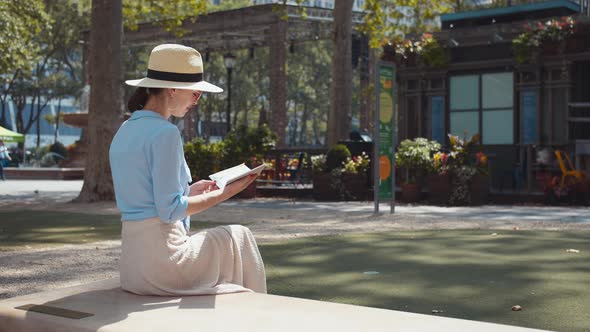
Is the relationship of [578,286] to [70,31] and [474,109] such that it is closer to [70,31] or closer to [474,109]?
[474,109]

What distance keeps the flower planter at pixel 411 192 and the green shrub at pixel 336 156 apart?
5.25 feet

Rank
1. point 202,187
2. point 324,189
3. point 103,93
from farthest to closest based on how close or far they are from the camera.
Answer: point 324,189, point 103,93, point 202,187

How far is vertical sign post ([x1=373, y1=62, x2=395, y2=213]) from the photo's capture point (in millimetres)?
15422

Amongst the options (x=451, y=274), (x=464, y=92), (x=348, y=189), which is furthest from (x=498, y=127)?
(x=451, y=274)

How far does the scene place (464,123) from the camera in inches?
927

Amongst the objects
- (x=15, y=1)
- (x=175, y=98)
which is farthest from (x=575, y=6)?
(x=175, y=98)

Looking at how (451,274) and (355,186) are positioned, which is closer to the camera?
(451,274)

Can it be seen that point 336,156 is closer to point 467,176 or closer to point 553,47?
point 467,176

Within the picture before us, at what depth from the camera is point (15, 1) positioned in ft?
88.6

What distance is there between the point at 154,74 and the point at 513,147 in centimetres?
1875

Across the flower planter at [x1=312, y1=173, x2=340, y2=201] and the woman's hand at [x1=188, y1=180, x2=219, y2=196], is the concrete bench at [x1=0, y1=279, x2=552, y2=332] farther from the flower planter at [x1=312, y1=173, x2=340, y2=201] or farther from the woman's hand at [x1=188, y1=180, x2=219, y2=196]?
the flower planter at [x1=312, y1=173, x2=340, y2=201]

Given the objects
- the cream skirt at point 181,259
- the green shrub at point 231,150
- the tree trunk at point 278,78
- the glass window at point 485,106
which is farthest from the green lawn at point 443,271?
the tree trunk at point 278,78

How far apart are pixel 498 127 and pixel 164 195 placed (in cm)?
1976

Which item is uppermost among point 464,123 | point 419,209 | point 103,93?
point 103,93
